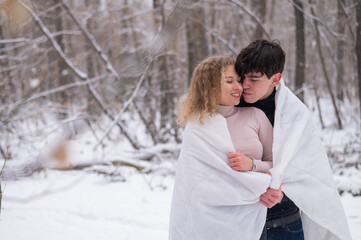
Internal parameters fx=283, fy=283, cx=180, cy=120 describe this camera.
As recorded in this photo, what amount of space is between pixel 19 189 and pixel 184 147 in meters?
4.27

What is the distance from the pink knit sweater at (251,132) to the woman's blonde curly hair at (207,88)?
0.09m

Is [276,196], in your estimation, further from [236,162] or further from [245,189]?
[236,162]

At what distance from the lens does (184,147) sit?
163cm

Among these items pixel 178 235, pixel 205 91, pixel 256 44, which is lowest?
pixel 178 235

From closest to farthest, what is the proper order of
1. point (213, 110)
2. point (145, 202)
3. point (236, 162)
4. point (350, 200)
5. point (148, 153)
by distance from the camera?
point (236, 162)
point (213, 110)
point (350, 200)
point (145, 202)
point (148, 153)

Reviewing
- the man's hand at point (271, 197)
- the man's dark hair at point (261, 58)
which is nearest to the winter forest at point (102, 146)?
the man's dark hair at point (261, 58)

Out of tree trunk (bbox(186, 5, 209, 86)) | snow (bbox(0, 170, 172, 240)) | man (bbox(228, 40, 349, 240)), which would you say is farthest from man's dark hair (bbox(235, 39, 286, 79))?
tree trunk (bbox(186, 5, 209, 86))

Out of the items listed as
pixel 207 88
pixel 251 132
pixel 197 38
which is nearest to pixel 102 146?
pixel 197 38

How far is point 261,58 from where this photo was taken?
156cm

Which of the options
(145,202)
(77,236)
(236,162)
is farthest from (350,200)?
(77,236)

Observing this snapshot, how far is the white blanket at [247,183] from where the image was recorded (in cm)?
148

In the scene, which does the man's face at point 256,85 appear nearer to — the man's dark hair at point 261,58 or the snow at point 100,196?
the man's dark hair at point 261,58

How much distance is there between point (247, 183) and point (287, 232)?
1.59 feet

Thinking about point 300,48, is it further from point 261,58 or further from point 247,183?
point 247,183
